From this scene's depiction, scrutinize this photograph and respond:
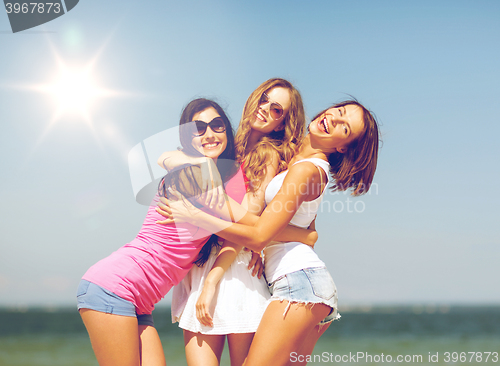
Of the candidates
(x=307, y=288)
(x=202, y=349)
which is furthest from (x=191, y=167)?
(x=202, y=349)

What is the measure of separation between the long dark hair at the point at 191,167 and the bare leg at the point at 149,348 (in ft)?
2.54

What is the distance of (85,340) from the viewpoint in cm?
3114

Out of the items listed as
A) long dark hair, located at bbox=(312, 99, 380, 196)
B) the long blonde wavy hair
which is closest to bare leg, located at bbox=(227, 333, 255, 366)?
the long blonde wavy hair

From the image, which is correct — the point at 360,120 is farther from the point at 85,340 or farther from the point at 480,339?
the point at 480,339

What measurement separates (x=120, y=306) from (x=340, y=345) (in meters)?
31.1

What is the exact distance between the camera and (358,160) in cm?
413

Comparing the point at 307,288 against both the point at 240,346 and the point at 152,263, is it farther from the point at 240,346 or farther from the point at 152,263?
the point at 152,263

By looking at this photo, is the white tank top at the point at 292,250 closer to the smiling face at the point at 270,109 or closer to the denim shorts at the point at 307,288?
the denim shorts at the point at 307,288

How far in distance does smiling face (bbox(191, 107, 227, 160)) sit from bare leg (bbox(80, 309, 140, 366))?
168 cm

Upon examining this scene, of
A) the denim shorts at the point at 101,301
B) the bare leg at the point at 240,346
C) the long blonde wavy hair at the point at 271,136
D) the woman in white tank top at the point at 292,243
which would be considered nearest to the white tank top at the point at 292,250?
the woman in white tank top at the point at 292,243

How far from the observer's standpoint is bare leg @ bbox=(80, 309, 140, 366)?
3.20m

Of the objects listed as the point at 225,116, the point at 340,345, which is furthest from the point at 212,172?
the point at 340,345

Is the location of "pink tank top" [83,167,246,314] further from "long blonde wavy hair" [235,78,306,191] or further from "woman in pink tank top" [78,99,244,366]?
"long blonde wavy hair" [235,78,306,191]

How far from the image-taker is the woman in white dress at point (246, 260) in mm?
3533
